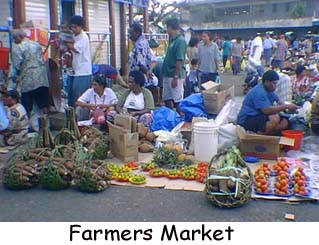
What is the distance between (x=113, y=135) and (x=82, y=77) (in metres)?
1.67

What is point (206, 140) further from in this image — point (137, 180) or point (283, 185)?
point (283, 185)

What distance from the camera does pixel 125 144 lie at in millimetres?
5422

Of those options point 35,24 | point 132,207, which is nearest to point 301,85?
point 35,24

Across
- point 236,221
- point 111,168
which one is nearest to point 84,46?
point 111,168

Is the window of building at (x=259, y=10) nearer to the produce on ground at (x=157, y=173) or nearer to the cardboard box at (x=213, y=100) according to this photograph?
the cardboard box at (x=213, y=100)

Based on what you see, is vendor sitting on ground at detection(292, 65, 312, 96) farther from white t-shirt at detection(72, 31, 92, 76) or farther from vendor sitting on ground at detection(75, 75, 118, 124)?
white t-shirt at detection(72, 31, 92, 76)

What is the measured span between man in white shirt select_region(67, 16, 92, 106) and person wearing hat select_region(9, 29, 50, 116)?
0.45 metres

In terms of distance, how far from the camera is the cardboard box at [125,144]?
5.44 meters

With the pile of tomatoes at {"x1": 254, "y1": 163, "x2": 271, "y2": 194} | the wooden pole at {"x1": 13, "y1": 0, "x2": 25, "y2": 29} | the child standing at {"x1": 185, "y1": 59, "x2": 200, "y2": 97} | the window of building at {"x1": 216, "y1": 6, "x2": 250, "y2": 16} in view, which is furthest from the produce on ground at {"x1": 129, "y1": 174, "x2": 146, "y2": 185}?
the window of building at {"x1": 216, "y1": 6, "x2": 250, "y2": 16}

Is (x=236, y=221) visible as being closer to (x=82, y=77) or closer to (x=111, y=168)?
→ (x=111, y=168)

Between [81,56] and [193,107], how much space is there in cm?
201

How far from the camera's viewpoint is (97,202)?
428 cm

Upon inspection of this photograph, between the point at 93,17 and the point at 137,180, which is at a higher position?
the point at 93,17

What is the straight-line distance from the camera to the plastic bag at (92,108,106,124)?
20.8ft
